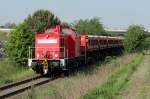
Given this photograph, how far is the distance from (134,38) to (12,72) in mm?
36372

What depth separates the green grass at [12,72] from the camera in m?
25.5

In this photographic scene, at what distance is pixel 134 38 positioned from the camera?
62.3 m

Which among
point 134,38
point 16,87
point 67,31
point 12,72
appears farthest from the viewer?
point 134,38

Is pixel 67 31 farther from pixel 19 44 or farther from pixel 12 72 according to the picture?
pixel 12 72

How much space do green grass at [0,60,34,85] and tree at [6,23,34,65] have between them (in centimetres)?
56

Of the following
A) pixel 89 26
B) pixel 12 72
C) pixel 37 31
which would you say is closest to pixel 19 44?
pixel 12 72

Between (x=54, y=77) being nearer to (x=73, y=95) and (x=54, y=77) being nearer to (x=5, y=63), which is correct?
(x=5, y=63)

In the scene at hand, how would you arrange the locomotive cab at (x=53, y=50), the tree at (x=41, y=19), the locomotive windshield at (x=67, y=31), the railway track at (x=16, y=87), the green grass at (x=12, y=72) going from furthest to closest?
1. the tree at (x=41, y=19)
2. the locomotive windshield at (x=67, y=31)
3. the green grass at (x=12, y=72)
4. the locomotive cab at (x=53, y=50)
5. the railway track at (x=16, y=87)

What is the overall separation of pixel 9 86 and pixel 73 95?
5.76 metres

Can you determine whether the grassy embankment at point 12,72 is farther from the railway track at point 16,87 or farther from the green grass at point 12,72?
the railway track at point 16,87

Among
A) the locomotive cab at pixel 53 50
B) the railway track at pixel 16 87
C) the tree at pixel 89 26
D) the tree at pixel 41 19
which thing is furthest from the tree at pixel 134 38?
the railway track at pixel 16 87

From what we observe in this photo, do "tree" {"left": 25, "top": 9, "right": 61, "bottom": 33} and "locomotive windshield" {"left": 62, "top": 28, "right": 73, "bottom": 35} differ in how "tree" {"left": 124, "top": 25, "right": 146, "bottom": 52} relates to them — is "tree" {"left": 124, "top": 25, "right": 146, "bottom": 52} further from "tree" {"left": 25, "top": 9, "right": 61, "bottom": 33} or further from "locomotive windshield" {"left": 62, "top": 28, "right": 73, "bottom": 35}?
"locomotive windshield" {"left": 62, "top": 28, "right": 73, "bottom": 35}

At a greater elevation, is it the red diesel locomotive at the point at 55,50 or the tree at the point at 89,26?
the tree at the point at 89,26

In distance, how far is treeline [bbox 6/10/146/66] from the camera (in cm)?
Result: 3045
